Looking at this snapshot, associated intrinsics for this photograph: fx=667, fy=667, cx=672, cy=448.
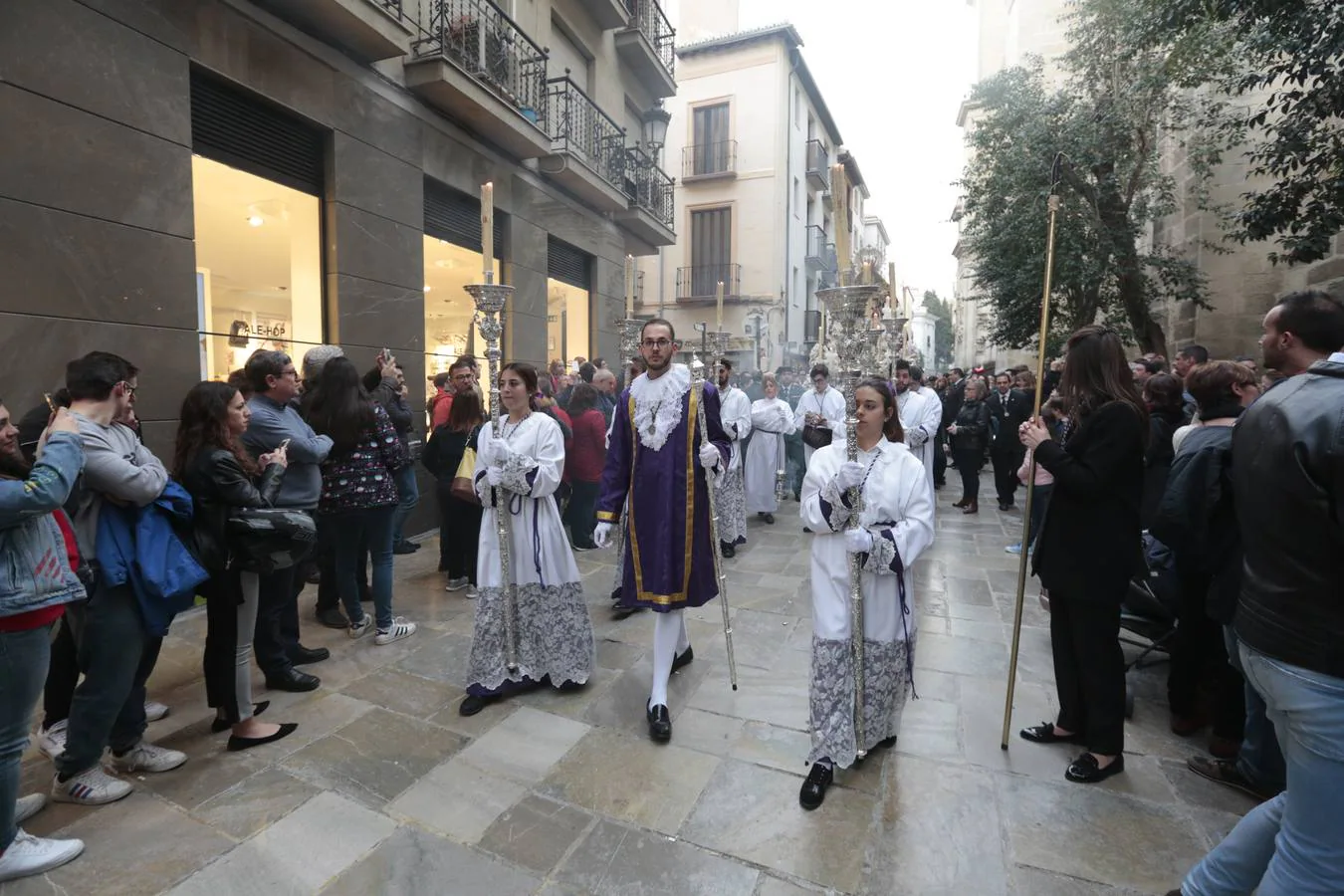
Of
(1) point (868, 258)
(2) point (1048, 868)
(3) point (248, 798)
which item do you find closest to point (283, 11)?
(1) point (868, 258)

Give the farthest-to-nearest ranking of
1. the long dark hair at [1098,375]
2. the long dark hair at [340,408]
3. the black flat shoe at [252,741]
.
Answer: the long dark hair at [340,408] < the black flat shoe at [252,741] < the long dark hair at [1098,375]

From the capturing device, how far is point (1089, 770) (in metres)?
3.04

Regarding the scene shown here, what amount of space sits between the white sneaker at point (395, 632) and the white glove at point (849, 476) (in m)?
3.42

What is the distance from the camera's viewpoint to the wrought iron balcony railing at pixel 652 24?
12.3m

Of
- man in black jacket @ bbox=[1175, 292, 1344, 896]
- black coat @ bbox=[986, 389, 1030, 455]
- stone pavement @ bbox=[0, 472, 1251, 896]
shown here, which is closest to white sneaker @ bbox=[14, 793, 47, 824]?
stone pavement @ bbox=[0, 472, 1251, 896]

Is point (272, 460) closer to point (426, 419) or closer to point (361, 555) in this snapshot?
point (361, 555)

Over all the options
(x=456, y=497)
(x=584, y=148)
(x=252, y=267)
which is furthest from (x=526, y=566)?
(x=584, y=148)

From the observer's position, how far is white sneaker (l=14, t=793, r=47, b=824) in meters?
2.71

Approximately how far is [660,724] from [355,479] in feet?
8.33

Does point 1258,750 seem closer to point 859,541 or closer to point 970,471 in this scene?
point 859,541

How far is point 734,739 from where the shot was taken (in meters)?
3.41

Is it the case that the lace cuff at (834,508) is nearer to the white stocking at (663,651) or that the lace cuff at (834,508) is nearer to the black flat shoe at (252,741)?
the white stocking at (663,651)

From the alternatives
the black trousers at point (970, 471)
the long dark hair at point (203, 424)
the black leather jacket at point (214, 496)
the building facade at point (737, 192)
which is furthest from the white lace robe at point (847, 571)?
the building facade at point (737, 192)

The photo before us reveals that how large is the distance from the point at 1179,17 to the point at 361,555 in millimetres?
8651
